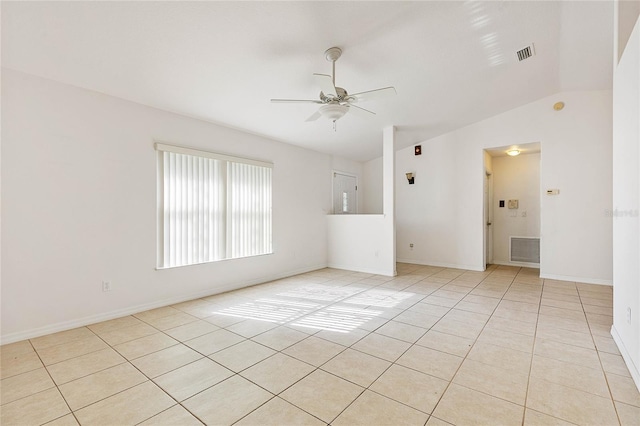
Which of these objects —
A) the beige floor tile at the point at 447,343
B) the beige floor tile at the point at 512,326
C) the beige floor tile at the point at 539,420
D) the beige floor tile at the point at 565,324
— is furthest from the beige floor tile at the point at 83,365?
the beige floor tile at the point at 565,324

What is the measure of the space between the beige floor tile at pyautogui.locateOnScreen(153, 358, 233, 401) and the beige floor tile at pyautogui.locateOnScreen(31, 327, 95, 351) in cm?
140

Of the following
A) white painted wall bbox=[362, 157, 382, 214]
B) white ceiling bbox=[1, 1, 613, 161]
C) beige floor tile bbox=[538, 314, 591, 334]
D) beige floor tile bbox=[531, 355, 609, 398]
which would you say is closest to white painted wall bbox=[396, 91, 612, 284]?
white ceiling bbox=[1, 1, 613, 161]

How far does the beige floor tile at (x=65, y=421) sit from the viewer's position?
1694mm

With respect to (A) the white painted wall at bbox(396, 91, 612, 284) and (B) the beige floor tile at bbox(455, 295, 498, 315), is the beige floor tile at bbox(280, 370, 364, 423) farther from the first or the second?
(A) the white painted wall at bbox(396, 91, 612, 284)

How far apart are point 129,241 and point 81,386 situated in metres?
1.81

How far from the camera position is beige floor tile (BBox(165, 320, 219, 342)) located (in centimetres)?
288

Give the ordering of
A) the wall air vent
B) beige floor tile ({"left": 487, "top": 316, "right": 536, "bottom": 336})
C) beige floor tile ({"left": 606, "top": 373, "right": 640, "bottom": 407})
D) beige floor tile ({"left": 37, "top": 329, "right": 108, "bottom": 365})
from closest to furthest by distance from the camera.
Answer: beige floor tile ({"left": 606, "top": 373, "right": 640, "bottom": 407}), beige floor tile ({"left": 37, "top": 329, "right": 108, "bottom": 365}), beige floor tile ({"left": 487, "top": 316, "right": 536, "bottom": 336}), the wall air vent

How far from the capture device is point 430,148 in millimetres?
6609

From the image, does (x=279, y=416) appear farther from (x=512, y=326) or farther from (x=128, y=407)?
(x=512, y=326)

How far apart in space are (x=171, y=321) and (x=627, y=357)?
4275 mm

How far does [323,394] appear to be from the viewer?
1.96 m

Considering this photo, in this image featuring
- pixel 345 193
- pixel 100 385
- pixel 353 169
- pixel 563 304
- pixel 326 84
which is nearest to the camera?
pixel 100 385

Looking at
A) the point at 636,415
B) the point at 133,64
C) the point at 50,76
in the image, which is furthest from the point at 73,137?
the point at 636,415

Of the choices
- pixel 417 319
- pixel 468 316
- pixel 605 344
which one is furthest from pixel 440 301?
pixel 605 344
